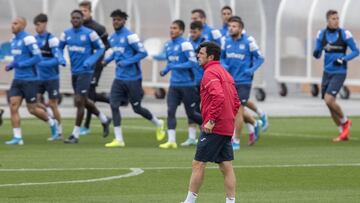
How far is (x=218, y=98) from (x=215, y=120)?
0.80 feet

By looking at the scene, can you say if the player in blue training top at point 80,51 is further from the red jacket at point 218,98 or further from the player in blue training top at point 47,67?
the red jacket at point 218,98

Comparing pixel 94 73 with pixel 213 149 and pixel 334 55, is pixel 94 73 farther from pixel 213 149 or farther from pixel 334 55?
pixel 213 149

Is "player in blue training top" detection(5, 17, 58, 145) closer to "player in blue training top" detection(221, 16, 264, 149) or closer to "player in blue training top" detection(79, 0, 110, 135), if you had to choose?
"player in blue training top" detection(79, 0, 110, 135)

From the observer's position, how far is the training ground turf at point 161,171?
47.8 ft

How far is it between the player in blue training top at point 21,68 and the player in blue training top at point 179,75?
227cm

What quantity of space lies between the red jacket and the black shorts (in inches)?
3.1

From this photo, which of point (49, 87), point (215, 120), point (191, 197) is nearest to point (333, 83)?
point (49, 87)

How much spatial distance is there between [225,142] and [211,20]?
27.1 metres

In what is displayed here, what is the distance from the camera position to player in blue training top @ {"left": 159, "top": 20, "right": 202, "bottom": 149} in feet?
72.5

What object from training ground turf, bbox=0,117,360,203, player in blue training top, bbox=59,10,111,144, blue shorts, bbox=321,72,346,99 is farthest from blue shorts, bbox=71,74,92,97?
blue shorts, bbox=321,72,346,99

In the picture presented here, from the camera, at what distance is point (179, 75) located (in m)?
22.3

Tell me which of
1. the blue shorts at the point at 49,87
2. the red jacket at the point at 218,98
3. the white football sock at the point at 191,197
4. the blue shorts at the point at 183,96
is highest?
the red jacket at the point at 218,98

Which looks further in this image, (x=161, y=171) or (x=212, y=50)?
(x=161, y=171)

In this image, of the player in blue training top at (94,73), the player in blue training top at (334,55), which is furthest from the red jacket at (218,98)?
the player in blue training top at (94,73)
